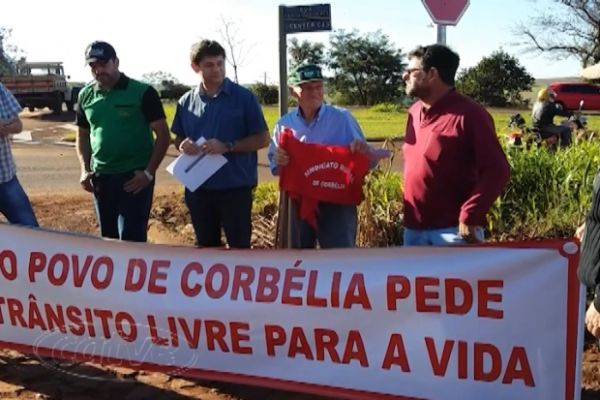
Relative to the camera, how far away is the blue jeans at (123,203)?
15.4ft

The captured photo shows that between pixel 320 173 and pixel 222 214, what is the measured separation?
0.73 metres

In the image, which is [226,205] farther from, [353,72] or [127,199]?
[353,72]

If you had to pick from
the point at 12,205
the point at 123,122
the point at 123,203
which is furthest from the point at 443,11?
the point at 12,205

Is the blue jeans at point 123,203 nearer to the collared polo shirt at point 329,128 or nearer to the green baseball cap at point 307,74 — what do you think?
the collared polo shirt at point 329,128

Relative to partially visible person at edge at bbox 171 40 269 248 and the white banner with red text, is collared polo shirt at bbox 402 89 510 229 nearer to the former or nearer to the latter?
the white banner with red text

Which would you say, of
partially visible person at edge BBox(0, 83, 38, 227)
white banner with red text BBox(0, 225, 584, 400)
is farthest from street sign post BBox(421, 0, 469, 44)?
partially visible person at edge BBox(0, 83, 38, 227)

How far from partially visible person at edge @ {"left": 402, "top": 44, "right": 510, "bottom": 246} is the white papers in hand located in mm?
1159

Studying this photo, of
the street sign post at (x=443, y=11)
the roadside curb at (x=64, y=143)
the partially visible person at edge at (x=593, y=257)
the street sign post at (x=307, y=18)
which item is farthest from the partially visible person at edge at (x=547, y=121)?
the roadside curb at (x=64, y=143)

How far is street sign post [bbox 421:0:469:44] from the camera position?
546 centimetres

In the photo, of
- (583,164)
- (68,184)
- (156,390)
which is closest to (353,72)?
(68,184)

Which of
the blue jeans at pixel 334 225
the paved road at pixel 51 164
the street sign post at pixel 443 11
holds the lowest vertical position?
the paved road at pixel 51 164

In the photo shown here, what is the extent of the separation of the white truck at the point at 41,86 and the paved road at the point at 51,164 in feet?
26.9

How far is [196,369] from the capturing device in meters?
3.83

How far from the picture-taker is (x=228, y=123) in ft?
14.4
